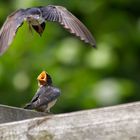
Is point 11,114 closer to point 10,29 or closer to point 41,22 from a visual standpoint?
point 10,29

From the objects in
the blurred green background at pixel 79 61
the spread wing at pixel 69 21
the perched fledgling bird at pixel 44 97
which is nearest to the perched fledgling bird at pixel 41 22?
the spread wing at pixel 69 21

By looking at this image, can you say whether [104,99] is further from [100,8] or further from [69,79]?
[100,8]

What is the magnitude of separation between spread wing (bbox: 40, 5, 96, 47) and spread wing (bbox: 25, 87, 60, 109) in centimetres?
23

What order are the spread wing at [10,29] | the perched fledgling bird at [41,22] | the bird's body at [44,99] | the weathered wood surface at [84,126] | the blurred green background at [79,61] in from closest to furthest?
the weathered wood surface at [84,126] < the spread wing at [10,29] < the perched fledgling bird at [41,22] < the bird's body at [44,99] < the blurred green background at [79,61]

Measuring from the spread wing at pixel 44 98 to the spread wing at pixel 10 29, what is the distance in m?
0.26

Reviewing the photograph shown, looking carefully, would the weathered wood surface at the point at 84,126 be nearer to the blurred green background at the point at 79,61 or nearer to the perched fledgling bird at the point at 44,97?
the perched fledgling bird at the point at 44,97

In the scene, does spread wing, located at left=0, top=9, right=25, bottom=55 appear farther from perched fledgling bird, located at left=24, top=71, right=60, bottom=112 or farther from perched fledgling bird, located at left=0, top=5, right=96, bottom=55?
perched fledgling bird, located at left=24, top=71, right=60, bottom=112

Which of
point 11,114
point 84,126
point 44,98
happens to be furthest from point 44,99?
point 84,126

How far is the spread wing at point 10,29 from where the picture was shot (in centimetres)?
233

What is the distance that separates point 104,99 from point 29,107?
1610mm

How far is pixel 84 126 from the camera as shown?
1.99 m

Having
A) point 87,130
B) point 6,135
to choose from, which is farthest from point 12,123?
point 87,130

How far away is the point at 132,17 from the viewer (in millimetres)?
4953

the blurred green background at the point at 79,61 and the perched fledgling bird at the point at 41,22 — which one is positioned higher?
the perched fledgling bird at the point at 41,22
